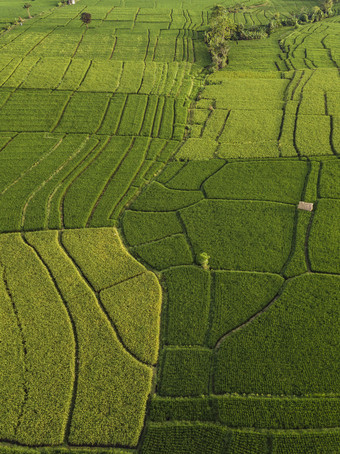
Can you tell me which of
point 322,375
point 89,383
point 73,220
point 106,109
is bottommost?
point 322,375

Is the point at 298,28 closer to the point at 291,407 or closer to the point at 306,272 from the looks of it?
the point at 306,272

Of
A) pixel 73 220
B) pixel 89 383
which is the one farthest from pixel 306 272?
pixel 73 220

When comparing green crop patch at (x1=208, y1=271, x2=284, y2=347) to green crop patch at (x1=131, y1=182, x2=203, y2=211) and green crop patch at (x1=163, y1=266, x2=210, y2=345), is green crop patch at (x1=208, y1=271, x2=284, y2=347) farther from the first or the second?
green crop patch at (x1=131, y1=182, x2=203, y2=211)

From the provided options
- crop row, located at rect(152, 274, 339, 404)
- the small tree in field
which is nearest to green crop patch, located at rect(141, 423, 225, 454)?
crop row, located at rect(152, 274, 339, 404)

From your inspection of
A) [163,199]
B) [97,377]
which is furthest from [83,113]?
[97,377]

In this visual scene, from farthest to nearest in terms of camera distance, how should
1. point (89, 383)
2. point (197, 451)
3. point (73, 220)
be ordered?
point (73, 220)
point (89, 383)
point (197, 451)

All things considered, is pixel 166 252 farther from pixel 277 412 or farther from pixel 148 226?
pixel 277 412

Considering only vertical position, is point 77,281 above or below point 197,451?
above

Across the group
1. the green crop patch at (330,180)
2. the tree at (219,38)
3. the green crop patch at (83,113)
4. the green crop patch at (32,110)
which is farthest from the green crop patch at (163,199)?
the tree at (219,38)
